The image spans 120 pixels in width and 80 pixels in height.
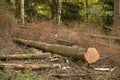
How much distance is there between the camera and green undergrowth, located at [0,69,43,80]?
295 inches

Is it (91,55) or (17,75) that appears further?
(91,55)

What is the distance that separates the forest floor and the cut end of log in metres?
0.33

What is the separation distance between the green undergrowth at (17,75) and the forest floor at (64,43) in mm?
36

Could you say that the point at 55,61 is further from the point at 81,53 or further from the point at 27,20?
the point at 27,20

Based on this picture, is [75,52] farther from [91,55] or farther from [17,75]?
[17,75]

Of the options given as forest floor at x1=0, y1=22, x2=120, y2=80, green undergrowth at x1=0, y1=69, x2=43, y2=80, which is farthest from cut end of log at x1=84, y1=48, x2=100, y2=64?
green undergrowth at x1=0, y1=69, x2=43, y2=80

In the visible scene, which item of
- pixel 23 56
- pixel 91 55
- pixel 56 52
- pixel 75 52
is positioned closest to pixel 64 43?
pixel 56 52

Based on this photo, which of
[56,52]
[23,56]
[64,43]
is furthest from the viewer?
[64,43]

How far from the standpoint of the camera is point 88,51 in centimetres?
891

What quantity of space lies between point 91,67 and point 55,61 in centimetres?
145

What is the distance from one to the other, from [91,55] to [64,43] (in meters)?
2.88

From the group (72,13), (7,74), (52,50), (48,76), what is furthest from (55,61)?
(72,13)

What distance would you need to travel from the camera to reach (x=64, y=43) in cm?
1163

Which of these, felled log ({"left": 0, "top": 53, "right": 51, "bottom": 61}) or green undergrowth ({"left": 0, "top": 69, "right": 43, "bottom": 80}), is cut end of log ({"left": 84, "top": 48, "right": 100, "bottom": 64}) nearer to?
felled log ({"left": 0, "top": 53, "right": 51, "bottom": 61})
